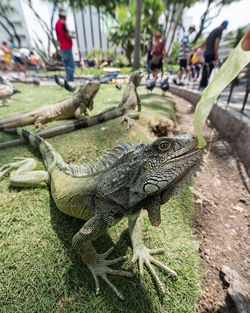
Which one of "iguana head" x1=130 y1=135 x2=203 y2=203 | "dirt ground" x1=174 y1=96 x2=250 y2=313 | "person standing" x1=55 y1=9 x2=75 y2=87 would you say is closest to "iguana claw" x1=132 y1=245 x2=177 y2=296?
"dirt ground" x1=174 y1=96 x2=250 y2=313

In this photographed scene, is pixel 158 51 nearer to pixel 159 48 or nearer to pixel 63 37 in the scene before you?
pixel 159 48

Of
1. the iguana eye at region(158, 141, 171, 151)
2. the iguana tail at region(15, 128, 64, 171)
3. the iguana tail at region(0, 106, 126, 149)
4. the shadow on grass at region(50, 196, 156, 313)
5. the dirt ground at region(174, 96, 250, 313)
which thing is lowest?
the dirt ground at region(174, 96, 250, 313)

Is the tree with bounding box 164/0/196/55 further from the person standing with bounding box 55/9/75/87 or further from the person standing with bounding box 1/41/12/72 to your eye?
the person standing with bounding box 55/9/75/87

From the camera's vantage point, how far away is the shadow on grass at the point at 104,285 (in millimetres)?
1362

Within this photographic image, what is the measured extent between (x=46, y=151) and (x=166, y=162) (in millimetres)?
2053

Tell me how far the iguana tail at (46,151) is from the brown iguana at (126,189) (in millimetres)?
434

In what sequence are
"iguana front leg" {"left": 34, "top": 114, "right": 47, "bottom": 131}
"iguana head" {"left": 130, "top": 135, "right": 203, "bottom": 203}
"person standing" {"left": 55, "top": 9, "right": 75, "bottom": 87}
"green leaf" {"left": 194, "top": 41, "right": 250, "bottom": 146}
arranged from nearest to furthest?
"green leaf" {"left": 194, "top": 41, "right": 250, "bottom": 146}
"iguana head" {"left": 130, "top": 135, "right": 203, "bottom": 203}
"iguana front leg" {"left": 34, "top": 114, "right": 47, "bottom": 131}
"person standing" {"left": 55, "top": 9, "right": 75, "bottom": 87}

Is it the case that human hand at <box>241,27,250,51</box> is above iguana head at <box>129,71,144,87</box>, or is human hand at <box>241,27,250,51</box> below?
above

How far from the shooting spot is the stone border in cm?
321

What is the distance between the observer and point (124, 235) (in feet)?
6.29

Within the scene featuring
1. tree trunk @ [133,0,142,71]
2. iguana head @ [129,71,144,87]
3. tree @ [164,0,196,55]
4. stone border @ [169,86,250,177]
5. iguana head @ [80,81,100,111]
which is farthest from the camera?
tree @ [164,0,196,55]

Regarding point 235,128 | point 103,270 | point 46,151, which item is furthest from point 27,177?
point 235,128

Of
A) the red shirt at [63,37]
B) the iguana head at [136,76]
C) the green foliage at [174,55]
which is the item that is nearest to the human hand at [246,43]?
the iguana head at [136,76]

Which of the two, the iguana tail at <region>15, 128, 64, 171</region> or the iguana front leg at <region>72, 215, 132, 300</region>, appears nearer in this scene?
the iguana front leg at <region>72, 215, 132, 300</region>
